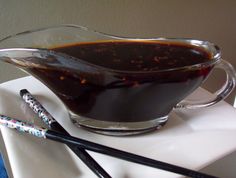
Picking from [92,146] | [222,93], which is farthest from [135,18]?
[92,146]

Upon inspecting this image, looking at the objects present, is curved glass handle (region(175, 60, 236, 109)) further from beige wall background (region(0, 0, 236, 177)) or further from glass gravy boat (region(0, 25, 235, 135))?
beige wall background (region(0, 0, 236, 177))

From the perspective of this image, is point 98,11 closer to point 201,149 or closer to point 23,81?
point 23,81

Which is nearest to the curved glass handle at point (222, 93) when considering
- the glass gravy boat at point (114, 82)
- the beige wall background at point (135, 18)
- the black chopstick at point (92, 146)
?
the glass gravy boat at point (114, 82)

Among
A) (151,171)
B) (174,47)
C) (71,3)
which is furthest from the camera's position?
(71,3)

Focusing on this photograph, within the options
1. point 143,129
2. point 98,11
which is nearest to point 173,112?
point 143,129

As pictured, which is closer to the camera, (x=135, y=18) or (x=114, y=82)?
(x=114, y=82)

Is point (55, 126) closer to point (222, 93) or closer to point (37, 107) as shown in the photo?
point (37, 107)

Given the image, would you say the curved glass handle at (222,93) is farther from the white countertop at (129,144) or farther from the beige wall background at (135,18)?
the beige wall background at (135,18)
